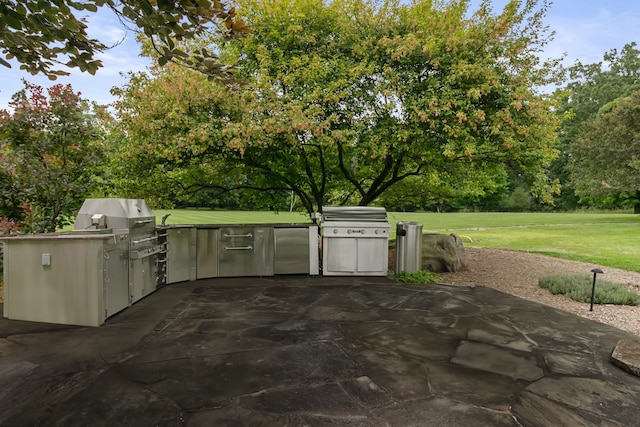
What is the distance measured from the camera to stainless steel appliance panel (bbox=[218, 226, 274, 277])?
6.14 meters

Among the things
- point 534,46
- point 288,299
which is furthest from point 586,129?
point 288,299

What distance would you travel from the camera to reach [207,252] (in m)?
6.17

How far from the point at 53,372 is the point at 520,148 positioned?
6977 mm

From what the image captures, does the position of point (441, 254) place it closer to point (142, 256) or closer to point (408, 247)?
point (408, 247)

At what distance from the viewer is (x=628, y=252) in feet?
33.2

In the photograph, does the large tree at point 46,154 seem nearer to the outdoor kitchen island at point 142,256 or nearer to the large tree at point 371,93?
the large tree at point 371,93

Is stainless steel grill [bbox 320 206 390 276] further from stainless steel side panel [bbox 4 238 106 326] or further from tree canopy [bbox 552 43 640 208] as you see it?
tree canopy [bbox 552 43 640 208]

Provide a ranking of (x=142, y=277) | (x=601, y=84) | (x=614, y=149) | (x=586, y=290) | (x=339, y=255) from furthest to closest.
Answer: (x=601, y=84) < (x=614, y=149) < (x=339, y=255) < (x=586, y=290) < (x=142, y=277)

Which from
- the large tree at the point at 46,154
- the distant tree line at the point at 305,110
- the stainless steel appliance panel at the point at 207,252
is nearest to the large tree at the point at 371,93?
the distant tree line at the point at 305,110

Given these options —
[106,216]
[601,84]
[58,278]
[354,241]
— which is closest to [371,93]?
[354,241]

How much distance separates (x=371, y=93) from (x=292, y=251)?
3.16m

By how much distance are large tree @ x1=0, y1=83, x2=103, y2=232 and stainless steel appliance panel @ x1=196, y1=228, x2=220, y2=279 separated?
2175 mm

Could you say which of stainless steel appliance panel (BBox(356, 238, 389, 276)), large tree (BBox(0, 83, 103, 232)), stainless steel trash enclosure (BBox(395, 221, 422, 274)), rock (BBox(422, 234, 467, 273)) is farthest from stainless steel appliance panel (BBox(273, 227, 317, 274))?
large tree (BBox(0, 83, 103, 232))

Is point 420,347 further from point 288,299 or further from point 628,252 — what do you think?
point 628,252
